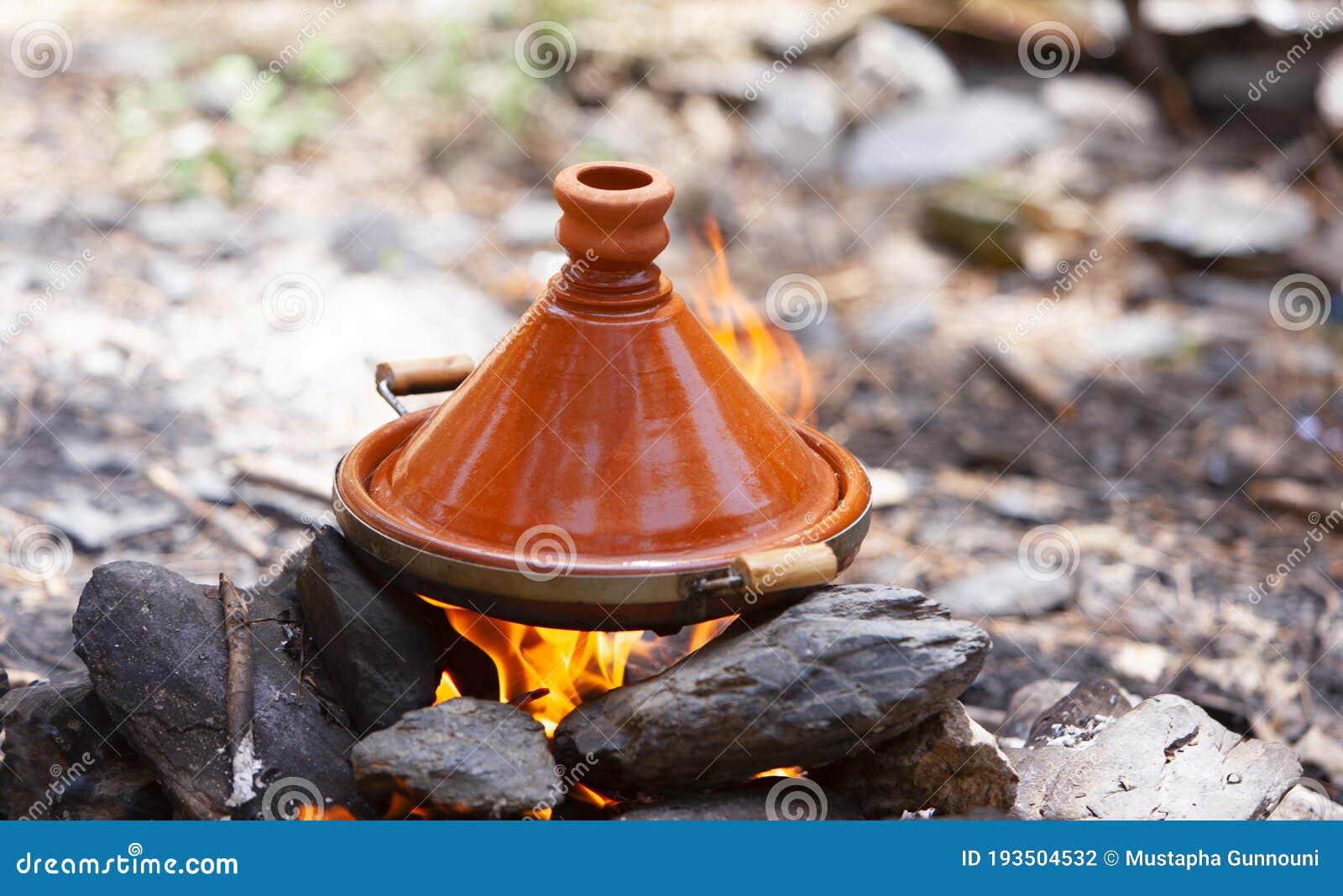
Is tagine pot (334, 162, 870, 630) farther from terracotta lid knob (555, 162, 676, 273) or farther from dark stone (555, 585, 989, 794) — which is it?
dark stone (555, 585, 989, 794)

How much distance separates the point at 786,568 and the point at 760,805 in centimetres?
53

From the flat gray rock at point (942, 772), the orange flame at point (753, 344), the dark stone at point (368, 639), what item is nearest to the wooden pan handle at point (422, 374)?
the dark stone at point (368, 639)

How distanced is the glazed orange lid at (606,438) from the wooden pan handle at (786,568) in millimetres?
85

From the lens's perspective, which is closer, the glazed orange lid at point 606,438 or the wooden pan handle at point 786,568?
the wooden pan handle at point 786,568

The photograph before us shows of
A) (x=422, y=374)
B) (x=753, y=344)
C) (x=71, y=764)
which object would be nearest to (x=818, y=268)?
(x=753, y=344)

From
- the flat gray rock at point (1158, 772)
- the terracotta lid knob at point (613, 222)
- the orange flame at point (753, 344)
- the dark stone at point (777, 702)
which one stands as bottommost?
the orange flame at point (753, 344)

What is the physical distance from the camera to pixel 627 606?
2.95 m

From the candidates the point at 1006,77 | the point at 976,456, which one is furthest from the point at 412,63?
the point at 976,456

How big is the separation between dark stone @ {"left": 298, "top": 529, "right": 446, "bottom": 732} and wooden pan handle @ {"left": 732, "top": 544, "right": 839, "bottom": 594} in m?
0.78

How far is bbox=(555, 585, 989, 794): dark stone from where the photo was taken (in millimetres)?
2928

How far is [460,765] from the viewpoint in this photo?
2.86 m

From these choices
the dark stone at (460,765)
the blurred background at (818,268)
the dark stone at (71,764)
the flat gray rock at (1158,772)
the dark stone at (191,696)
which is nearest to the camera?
the dark stone at (460,765)

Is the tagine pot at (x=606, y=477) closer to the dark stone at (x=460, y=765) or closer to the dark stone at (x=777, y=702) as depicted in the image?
the dark stone at (x=777, y=702)

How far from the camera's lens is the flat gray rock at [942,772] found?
3.07 meters
